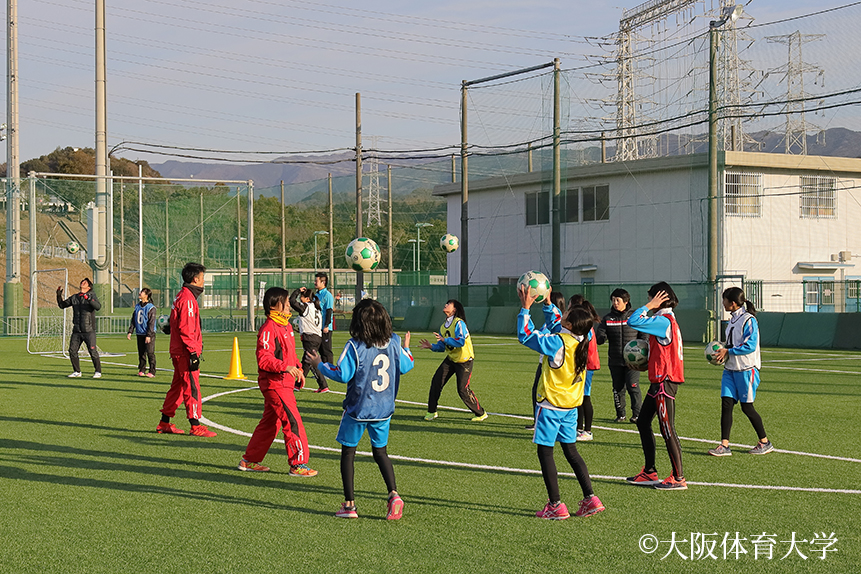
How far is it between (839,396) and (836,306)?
68.7 feet

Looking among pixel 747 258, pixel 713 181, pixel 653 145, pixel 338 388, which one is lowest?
pixel 338 388

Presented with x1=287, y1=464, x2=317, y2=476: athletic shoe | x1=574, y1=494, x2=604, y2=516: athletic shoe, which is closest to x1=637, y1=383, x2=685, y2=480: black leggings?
A: x1=574, y1=494, x2=604, y2=516: athletic shoe

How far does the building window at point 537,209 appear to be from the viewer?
40.6 m

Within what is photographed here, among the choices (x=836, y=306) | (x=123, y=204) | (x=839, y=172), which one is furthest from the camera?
(x=123, y=204)

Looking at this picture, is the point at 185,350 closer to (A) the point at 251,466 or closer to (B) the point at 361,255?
(A) the point at 251,466

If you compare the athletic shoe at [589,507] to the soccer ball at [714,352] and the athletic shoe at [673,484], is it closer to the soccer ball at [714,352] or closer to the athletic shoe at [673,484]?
the athletic shoe at [673,484]

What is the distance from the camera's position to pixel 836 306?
3366 centimetres

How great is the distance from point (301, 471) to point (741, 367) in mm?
4810

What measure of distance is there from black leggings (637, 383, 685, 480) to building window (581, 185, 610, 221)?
1241 inches

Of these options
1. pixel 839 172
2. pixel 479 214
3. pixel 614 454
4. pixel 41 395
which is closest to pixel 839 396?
pixel 614 454

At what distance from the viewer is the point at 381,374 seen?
22.0 ft

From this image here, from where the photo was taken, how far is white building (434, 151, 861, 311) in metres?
35.1

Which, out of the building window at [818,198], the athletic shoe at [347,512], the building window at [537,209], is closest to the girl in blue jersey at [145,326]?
the athletic shoe at [347,512]

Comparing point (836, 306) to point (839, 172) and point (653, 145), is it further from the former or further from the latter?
point (653, 145)
